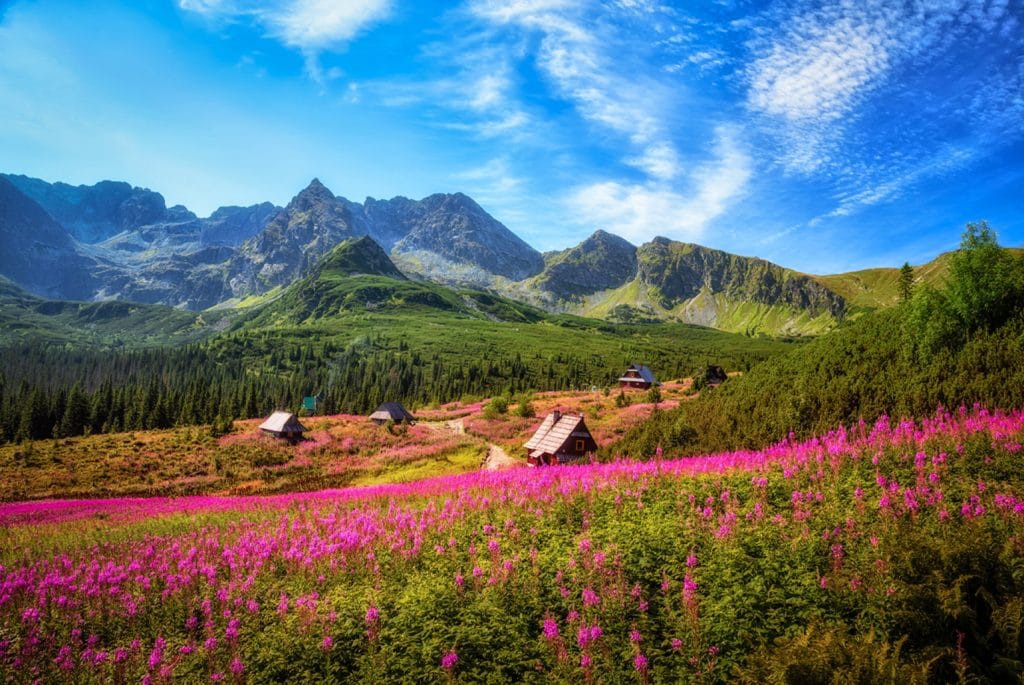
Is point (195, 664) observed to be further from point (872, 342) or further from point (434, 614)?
point (872, 342)

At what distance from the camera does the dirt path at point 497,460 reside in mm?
36925

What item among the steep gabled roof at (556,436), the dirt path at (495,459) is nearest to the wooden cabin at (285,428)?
the dirt path at (495,459)

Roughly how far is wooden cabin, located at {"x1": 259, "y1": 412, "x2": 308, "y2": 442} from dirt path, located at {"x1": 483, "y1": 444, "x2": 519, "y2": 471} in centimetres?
2633

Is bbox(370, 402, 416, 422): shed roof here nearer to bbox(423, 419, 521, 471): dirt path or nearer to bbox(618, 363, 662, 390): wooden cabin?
bbox(423, 419, 521, 471): dirt path

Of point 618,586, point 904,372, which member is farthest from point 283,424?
point 618,586

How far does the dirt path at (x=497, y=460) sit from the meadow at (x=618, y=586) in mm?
25092

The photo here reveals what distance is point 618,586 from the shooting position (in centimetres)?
699

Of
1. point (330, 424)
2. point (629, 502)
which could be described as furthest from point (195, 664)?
point (330, 424)

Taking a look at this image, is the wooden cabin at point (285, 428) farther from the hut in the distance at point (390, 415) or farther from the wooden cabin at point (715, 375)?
the wooden cabin at point (715, 375)

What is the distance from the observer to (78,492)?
4006cm

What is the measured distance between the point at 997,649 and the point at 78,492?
2117 inches

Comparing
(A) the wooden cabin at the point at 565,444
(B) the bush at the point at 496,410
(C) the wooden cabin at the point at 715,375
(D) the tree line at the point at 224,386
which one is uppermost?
(C) the wooden cabin at the point at 715,375

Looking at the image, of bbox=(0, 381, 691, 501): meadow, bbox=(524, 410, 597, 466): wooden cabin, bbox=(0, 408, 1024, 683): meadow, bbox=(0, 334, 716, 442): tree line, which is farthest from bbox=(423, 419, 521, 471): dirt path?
bbox=(0, 334, 716, 442): tree line

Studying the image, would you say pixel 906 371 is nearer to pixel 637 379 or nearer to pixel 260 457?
pixel 260 457
